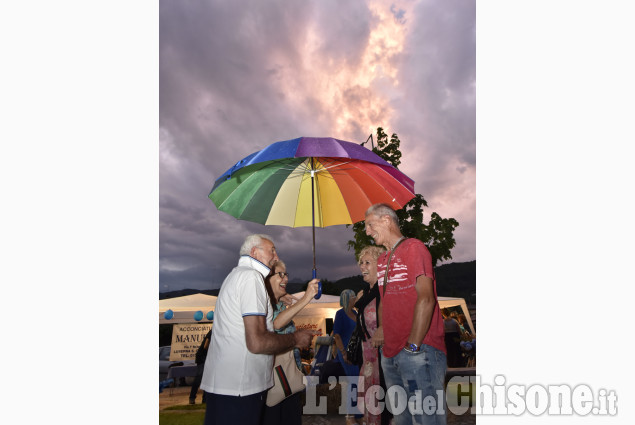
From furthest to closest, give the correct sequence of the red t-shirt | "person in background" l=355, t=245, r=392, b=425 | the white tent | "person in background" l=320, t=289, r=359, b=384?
the white tent → "person in background" l=320, t=289, r=359, b=384 → "person in background" l=355, t=245, r=392, b=425 → the red t-shirt

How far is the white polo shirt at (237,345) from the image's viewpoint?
2.39 meters

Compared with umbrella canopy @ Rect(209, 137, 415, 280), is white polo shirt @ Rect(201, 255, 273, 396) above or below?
below

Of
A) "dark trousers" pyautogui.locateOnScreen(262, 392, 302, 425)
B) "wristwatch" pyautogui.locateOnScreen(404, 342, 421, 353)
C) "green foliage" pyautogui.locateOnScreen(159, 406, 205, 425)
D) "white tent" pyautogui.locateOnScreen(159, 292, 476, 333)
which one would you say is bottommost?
"green foliage" pyautogui.locateOnScreen(159, 406, 205, 425)

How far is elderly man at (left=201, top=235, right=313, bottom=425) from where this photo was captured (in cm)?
237

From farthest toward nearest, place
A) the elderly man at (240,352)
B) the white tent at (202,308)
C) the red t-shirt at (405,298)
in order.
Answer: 1. the white tent at (202,308)
2. the red t-shirt at (405,298)
3. the elderly man at (240,352)

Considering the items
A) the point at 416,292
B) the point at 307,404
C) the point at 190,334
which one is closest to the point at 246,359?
the point at 416,292

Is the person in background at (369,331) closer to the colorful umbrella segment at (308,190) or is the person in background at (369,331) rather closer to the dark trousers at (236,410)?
the colorful umbrella segment at (308,190)

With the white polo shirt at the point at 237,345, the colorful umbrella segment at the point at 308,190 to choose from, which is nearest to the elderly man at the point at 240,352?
the white polo shirt at the point at 237,345

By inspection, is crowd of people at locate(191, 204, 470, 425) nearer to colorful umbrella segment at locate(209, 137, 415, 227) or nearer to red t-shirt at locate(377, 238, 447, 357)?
red t-shirt at locate(377, 238, 447, 357)

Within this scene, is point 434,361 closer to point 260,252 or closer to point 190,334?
point 260,252

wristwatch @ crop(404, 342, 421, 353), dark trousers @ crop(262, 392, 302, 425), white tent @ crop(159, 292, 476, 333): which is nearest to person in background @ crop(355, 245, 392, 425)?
dark trousers @ crop(262, 392, 302, 425)

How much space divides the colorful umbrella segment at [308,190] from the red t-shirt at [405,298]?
1042mm

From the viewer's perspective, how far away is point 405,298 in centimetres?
274

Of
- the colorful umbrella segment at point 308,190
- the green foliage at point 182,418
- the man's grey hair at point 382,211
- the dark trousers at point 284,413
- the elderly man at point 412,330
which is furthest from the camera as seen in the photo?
the green foliage at point 182,418
